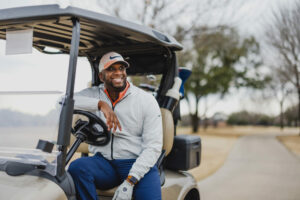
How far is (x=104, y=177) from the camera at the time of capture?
2418 millimetres

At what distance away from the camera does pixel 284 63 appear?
15641 millimetres

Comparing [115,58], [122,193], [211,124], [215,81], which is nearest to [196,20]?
[115,58]

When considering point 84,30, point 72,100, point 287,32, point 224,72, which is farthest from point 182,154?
point 224,72

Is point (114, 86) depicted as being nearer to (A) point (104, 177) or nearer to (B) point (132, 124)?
(B) point (132, 124)

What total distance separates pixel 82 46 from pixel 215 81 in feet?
66.4

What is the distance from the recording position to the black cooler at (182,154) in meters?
3.22

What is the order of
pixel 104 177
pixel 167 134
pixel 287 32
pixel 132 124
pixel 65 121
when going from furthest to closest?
pixel 287 32, pixel 167 134, pixel 132 124, pixel 104 177, pixel 65 121

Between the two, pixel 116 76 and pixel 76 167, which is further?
pixel 116 76

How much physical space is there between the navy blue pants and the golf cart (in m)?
0.10

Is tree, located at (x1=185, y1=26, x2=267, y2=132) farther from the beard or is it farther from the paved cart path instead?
the beard

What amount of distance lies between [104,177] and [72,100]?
0.83m

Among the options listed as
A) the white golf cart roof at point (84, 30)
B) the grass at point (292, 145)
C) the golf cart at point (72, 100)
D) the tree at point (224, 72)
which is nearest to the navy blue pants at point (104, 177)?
the golf cart at point (72, 100)

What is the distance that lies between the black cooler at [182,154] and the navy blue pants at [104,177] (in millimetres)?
804

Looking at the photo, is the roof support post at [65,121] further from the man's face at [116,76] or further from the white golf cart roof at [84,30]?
the man's face at [116,76]
